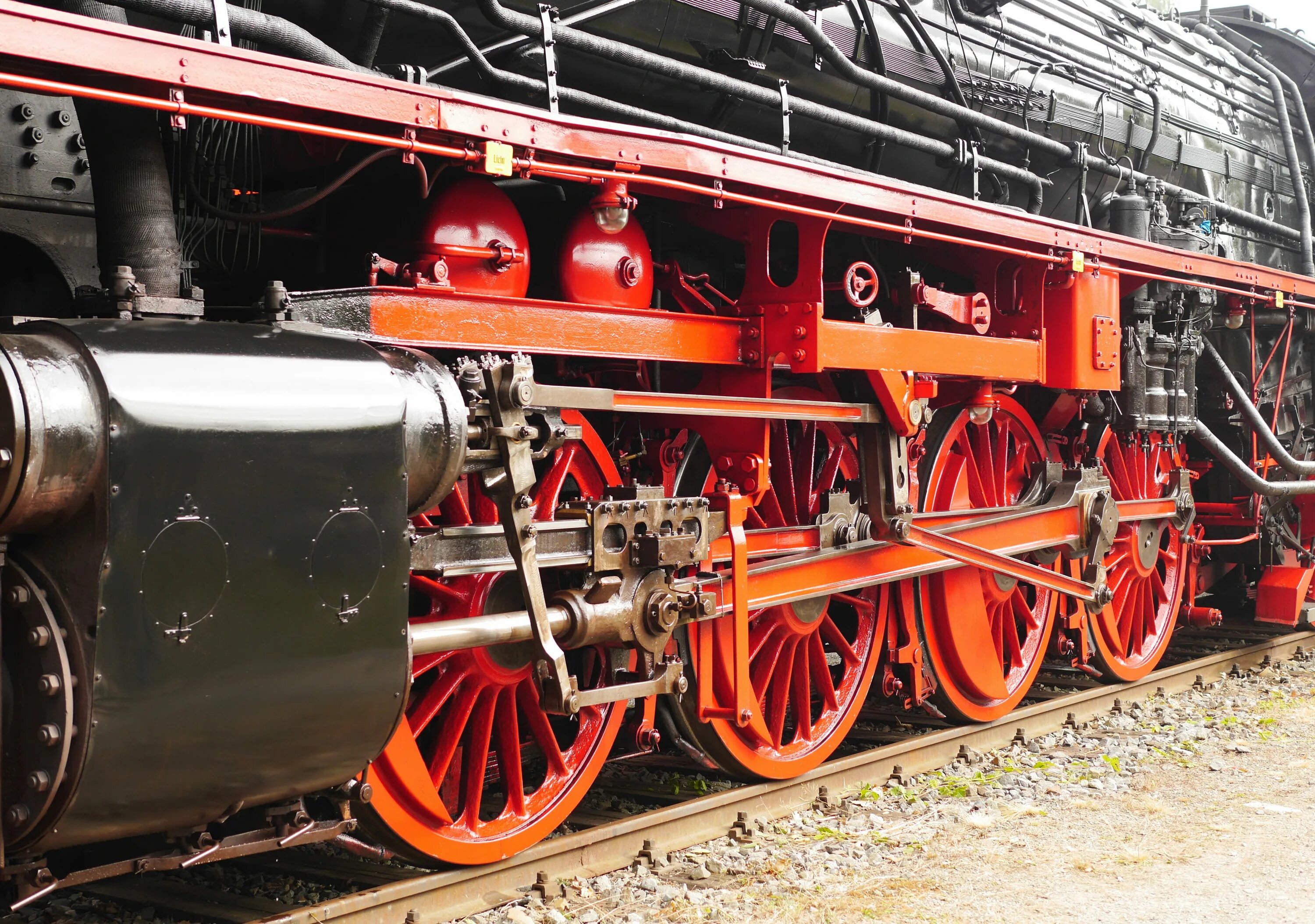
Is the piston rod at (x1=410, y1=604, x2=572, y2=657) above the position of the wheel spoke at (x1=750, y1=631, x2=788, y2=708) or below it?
above

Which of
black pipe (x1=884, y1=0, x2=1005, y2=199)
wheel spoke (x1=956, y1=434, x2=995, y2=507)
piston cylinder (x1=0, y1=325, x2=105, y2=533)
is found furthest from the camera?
wheel spoke (x1=956, y1=434, x2=995, y2=507)

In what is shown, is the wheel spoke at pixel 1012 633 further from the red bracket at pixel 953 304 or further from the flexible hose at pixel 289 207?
the flexible hose at pixel 289 207

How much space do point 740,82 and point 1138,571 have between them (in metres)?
3.91

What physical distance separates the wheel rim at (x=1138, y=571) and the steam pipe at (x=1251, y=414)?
44 centimetres

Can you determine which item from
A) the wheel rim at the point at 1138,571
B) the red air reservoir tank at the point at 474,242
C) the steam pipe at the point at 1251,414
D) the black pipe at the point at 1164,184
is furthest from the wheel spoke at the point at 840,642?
the steam pipe at the point at 1251,414

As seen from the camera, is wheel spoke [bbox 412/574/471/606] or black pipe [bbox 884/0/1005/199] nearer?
wheel spoke [bbox 412/574/471/606]

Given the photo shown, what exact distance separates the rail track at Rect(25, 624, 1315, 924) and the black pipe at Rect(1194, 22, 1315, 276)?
3.91m

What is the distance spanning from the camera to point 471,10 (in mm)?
3688

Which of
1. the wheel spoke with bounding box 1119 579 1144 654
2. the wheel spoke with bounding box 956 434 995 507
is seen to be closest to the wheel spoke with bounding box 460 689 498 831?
the wheel spoke with bounding box 956 434 995 507

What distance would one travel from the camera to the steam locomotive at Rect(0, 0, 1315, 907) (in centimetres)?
243

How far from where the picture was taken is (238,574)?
252cm

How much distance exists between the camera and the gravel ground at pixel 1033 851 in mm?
3562

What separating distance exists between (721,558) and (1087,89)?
162 inches

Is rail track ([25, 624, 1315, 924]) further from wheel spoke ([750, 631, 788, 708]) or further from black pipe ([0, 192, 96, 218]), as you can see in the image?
black pipe ([0, 192, 96, 218])
